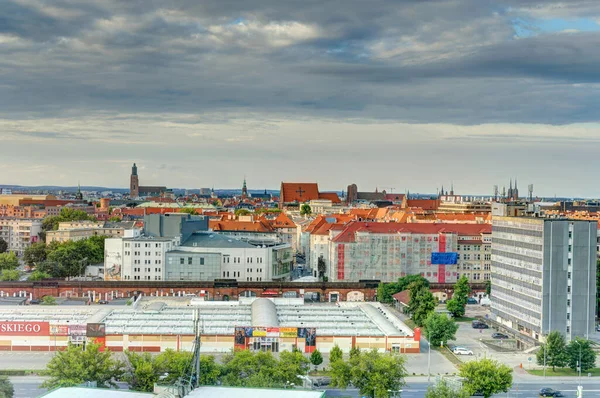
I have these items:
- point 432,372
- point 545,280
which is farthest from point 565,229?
point 432,372

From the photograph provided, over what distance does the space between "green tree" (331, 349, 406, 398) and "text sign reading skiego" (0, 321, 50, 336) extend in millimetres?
29469

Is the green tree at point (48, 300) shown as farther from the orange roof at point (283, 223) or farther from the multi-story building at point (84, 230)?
the orange roof at point (283, 223)

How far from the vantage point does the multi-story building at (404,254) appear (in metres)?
122

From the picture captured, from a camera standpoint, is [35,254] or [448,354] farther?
[35,254]

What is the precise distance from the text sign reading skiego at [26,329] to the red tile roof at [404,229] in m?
52.7

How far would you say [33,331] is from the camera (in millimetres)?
76750

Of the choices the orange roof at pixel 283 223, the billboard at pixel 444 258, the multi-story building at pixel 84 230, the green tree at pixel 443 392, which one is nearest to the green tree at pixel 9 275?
the multi-story building at pixel 84 230

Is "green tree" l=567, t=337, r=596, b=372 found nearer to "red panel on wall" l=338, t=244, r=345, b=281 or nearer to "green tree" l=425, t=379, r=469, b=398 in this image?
"green tree" l=425, t=379, r=469, b=398

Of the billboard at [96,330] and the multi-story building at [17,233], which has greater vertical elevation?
the multi-story building at [17,233]

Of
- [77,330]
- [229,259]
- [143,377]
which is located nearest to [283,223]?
[229,259]

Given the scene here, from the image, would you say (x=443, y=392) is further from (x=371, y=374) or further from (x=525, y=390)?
(x=525, y=390)

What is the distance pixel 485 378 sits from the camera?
193 ft

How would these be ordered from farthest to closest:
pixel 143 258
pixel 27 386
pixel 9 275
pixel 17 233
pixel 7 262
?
pixel 17 233, pixel 7 262, pixel 9 275, pixel 143 258, pixel 27 386

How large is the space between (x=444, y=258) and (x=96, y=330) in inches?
2361
